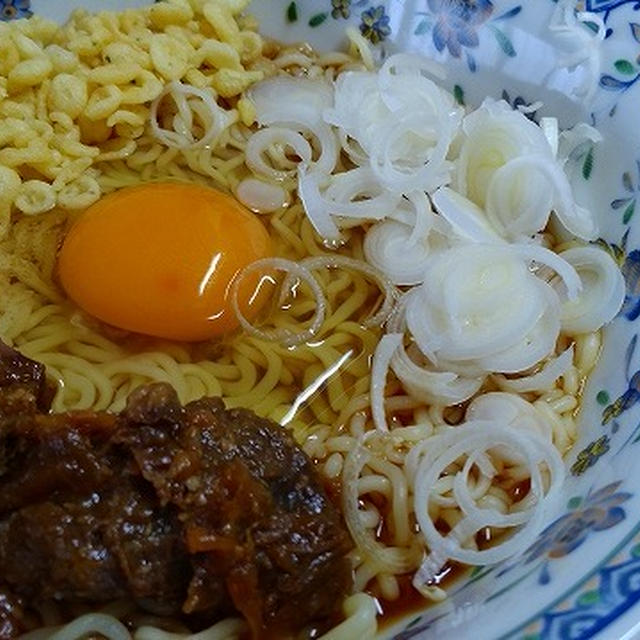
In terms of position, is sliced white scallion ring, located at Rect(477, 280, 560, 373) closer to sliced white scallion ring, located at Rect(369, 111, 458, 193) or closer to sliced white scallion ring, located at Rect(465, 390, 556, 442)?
sliced white scallion ring, located at Rect(465, 390, 556, 442)

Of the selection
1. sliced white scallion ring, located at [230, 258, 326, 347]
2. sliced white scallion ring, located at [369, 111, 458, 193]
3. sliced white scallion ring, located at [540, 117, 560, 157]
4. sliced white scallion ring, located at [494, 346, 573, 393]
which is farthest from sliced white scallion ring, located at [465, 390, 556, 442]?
sliced white scallion ring, located at [540, 117, 560, 157]

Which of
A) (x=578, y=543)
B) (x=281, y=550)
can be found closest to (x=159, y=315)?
(x=281, y=550)

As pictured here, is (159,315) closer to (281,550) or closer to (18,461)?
(18,461)

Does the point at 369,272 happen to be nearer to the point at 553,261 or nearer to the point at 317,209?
the point at 317,209

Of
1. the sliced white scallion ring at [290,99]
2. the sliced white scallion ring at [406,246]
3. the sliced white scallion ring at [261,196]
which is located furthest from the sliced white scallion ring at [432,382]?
the sliced white scallion ring at [290,99]

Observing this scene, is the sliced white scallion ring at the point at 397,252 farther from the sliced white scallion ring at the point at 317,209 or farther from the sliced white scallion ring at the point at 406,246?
the sliced white scallion ring at the point at 317,209

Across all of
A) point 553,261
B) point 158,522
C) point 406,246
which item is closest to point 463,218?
point 406,246
